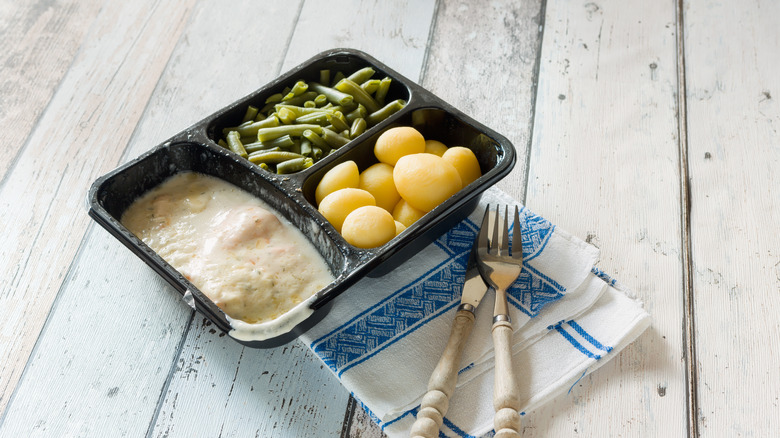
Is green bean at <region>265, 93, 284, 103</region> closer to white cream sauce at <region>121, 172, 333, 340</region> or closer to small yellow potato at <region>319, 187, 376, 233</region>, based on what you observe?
white cream sauce at <region>121, 172, 333, 340</region>

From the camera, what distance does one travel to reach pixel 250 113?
1.68m

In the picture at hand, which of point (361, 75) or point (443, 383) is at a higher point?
point (361, 75)

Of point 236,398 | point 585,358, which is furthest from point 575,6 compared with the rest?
point 236,398

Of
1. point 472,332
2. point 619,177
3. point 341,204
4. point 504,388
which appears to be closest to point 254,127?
point 341,204

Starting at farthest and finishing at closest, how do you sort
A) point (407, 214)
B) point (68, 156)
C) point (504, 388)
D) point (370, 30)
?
1. point (370, 30)
2. point (68, 156)
3. point (407, 214)
4. point (504, 388)

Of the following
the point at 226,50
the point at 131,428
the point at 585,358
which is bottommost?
the point at 131,428

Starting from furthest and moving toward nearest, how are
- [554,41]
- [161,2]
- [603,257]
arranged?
[161,2]
[554,41]
[603,257]

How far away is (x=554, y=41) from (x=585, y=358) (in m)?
1.24

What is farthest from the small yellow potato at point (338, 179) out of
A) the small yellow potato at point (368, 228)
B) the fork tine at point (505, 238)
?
the fork tine at point (505, 238)

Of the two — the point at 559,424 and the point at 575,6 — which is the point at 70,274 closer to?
the point at 559,424

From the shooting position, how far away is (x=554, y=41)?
221cm

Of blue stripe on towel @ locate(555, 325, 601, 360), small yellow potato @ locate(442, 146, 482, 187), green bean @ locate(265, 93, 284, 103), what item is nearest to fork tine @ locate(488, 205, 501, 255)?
small yellow potato @ locate(442, 146, 482, 187)

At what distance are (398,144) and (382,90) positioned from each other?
0.86ft

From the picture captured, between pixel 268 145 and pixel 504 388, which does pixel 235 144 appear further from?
pixel 504 388
